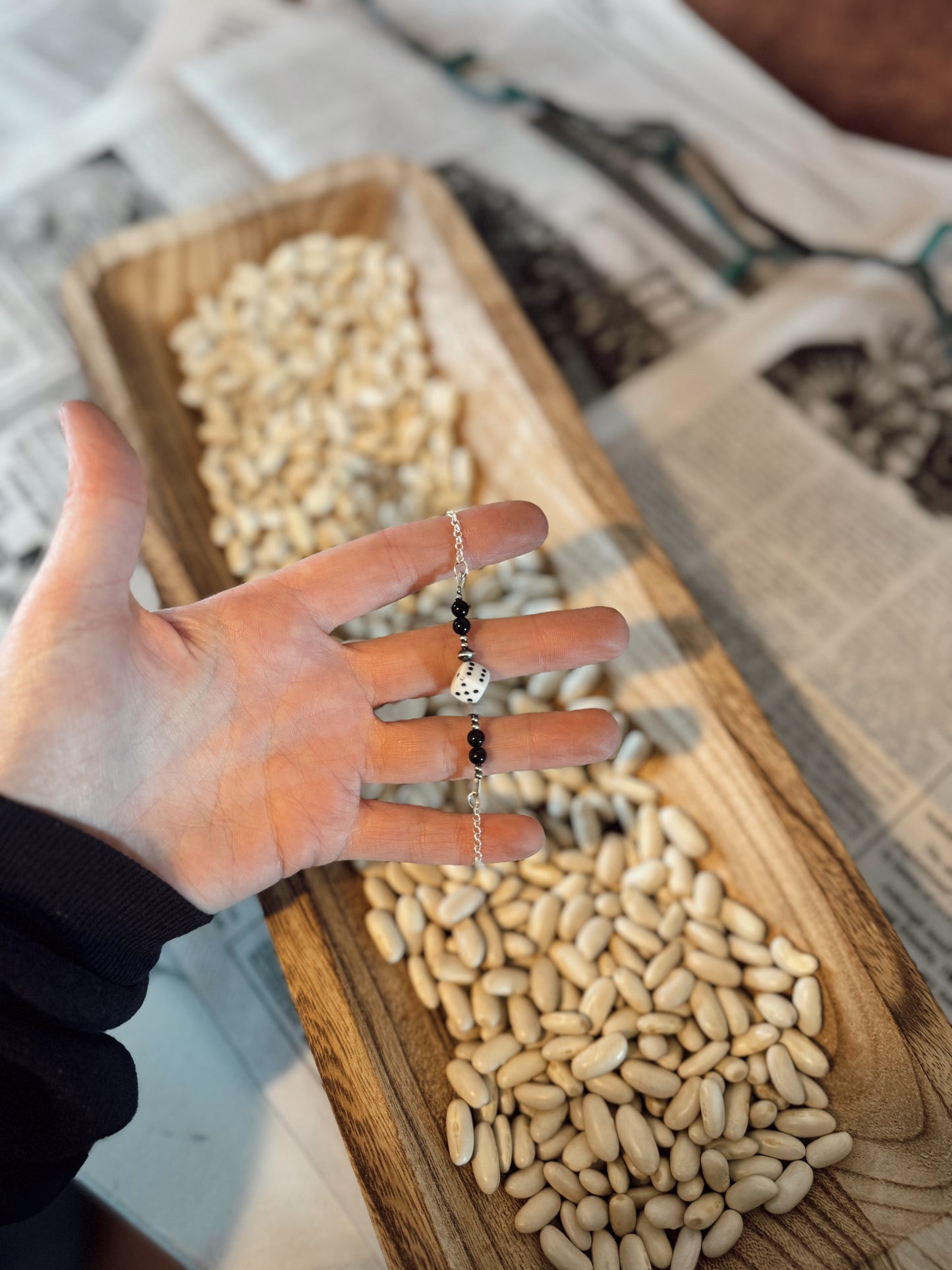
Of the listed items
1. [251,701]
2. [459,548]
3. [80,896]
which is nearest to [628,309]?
[459,548]

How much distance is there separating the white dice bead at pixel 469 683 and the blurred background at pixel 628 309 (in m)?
0.22

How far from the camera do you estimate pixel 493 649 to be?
0.55 m

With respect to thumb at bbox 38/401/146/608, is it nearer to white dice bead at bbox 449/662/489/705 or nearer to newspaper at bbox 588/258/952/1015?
white dice bead at bbox 449/662/489/705

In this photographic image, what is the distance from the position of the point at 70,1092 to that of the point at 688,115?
3.73ft

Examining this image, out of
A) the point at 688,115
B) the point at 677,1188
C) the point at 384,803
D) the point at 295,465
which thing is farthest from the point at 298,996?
the point at 688,115


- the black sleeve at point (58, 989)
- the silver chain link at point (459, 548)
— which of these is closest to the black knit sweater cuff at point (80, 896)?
the black sleeve at point (58, 989)

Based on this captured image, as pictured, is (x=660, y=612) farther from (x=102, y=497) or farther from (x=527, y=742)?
(x=102, y=497)

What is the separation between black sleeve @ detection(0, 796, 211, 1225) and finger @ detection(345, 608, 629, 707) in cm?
17

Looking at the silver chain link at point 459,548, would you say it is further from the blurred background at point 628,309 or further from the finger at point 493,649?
the blurred background at point 628,309

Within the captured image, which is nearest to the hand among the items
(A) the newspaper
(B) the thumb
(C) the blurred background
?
(B) the thumb

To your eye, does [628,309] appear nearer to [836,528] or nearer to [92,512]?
[836,528]

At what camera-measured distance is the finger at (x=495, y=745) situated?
21.2 inches

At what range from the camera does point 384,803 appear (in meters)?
0.54

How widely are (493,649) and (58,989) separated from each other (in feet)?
0.94
